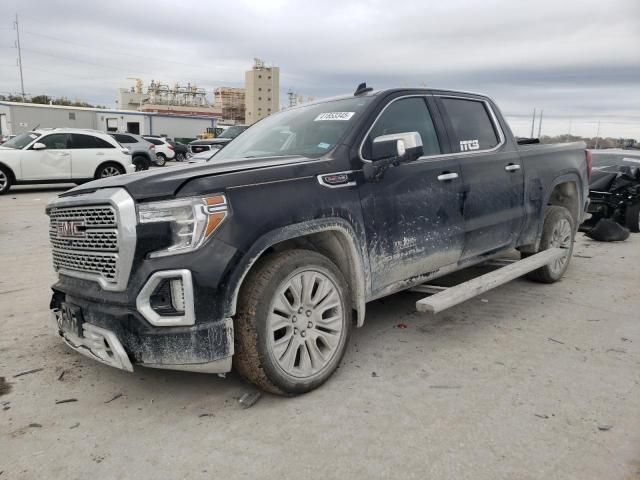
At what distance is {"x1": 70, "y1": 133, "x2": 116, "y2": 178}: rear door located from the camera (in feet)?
48.0

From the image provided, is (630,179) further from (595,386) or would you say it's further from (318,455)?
(318,455)

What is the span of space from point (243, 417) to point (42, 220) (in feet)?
Answer: 27.4

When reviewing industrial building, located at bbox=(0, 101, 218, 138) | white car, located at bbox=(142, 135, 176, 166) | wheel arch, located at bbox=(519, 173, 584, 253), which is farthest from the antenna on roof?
industrial building, located at bbox=(0, 101, 218, 138)

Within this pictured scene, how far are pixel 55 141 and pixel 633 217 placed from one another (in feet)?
46.9

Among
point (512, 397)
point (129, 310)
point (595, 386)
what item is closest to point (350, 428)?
point (512, 397)

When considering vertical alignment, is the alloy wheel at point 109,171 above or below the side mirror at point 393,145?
below

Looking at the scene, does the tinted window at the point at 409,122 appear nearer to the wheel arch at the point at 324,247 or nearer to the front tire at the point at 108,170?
the wheel arch at the point at 324,247

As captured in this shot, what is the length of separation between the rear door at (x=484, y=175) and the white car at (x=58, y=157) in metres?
12.9

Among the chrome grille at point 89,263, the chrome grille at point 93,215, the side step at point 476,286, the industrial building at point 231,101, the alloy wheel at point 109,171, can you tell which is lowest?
the side step at point 476,286

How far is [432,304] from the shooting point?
354 centimetres

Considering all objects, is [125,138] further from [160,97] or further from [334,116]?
[160,97]

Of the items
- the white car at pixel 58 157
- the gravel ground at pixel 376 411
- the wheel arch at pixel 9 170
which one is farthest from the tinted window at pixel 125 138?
the gravel ground at pixel 376 411

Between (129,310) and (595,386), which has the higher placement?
(129,310)

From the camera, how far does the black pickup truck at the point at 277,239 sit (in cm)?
268
